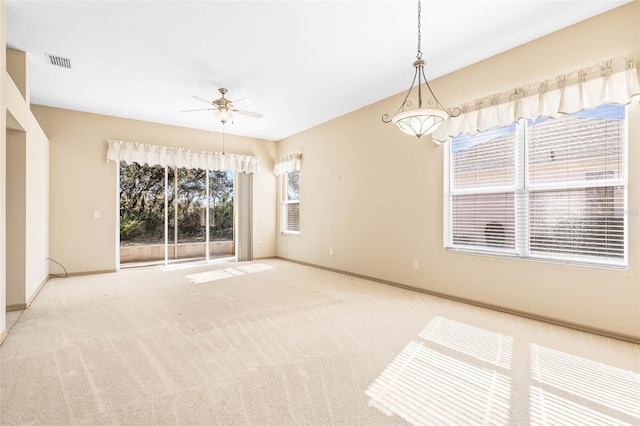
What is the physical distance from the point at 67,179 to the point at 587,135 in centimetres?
745

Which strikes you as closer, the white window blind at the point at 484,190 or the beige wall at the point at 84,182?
the white window blind at the point at 484,190

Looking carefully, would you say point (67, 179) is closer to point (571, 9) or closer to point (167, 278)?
point (167, 278)

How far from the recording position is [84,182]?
563 cm

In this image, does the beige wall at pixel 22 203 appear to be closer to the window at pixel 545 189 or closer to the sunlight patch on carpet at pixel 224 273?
the sunlight patch on carpet at pixel 224 273

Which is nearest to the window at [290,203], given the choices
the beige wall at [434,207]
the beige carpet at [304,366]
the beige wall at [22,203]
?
the beige wall at [434,207]

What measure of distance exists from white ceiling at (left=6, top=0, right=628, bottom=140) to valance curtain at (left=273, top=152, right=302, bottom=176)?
200 centimetres

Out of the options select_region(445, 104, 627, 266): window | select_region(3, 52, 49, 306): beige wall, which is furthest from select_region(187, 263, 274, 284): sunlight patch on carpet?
select_region(445, 104, 627, 266): window

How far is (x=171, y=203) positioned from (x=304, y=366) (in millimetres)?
5427

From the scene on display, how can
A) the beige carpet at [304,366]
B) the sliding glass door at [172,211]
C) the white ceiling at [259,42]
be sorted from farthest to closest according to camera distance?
the sliding glass door at [172,211]
the white ceiling at [259,42]
the beige carpet at [304,366]

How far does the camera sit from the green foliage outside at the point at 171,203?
6.69 m

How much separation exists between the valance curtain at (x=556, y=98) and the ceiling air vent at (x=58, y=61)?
475 centimetres

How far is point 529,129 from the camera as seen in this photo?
3.44 metres

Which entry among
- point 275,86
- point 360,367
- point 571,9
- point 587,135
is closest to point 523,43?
point 571,9

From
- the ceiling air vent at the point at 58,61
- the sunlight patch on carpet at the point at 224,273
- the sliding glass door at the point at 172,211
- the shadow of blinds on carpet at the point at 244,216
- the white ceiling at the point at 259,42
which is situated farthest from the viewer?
the shadow of blinds on carpet at the point at 244,216
